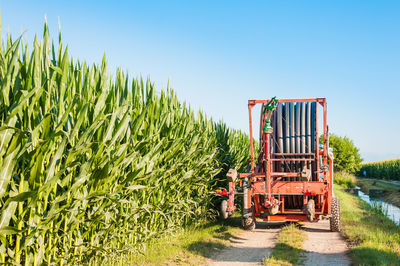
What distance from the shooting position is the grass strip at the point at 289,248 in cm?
641

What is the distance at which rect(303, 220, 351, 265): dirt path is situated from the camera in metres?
6.58

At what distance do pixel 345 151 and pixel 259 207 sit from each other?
99.8ft

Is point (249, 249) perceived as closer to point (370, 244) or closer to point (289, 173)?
point (289, 173)

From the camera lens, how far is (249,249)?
302 inches

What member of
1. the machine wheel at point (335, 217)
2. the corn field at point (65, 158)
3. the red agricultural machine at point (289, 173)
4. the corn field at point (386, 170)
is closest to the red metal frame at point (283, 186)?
the red agricultural machine at point (289, 173)

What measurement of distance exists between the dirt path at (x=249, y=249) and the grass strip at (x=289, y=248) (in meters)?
0.18

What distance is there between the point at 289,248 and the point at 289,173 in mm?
1750

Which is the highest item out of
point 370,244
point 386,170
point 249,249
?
point 386,170

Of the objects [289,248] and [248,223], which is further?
[248,223]

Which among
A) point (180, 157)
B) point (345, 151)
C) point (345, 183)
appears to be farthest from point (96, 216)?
point (345, 151)

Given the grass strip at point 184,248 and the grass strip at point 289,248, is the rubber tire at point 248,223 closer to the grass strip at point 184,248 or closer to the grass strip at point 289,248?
the grass strip at point 184,248

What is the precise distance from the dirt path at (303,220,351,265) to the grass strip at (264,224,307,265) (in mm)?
144

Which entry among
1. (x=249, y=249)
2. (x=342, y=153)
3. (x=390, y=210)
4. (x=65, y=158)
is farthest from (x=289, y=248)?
(x=342, y=153)

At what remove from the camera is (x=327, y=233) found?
9195mm
